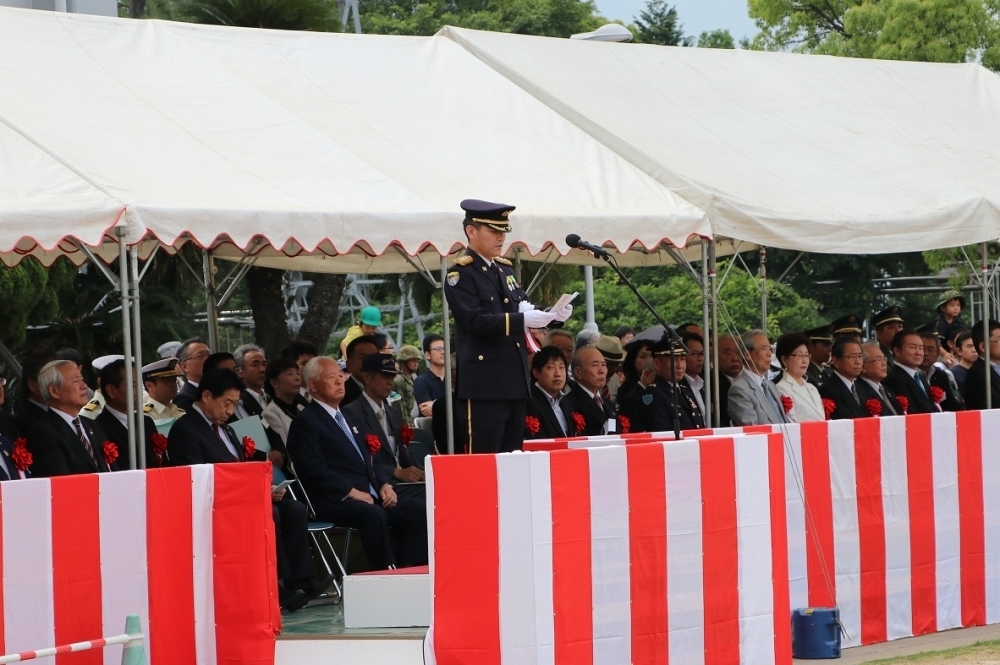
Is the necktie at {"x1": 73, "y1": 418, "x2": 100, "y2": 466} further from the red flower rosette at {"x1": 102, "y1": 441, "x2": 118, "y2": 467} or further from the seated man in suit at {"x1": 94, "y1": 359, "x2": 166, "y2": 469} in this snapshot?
the seated man in suit at {"x1": 94, "y1": 359, "x2": 166, "y2": 469}

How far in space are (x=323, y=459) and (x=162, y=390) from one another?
51.1 inches

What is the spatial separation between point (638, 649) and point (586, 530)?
0.63m

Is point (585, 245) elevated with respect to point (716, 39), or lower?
lower

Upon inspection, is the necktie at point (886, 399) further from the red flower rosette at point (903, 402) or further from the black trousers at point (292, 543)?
the black trousers at point (292, 543)

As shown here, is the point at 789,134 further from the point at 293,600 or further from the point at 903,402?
the point at 293,600

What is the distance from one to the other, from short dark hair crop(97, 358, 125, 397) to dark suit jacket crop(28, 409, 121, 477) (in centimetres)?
85

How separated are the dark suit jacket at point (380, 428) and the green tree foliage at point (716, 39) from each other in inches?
1600

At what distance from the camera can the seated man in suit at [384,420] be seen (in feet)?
35.1

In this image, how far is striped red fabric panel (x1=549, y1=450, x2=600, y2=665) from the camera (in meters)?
7.06

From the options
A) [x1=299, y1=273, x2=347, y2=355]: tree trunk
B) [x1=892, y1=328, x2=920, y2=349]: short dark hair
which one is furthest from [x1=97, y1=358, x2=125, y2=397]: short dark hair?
[x1=299, y1=273, x2=347, y2=355]: tree trunk

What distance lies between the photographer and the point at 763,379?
1095cm

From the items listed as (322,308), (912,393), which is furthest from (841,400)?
(322,308)

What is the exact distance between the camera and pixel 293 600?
908 centimetres

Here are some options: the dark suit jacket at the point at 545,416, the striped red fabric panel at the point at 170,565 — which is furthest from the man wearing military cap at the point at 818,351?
the striped red fabric panel at the point at 170,565
